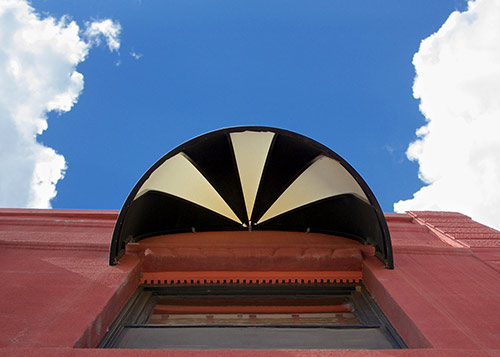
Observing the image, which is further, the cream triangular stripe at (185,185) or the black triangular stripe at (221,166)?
the black triangular stripe at (221,166)

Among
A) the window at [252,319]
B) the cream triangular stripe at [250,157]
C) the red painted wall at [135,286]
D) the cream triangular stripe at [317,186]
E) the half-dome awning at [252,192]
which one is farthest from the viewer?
the cream triangular stripe at [250,157]

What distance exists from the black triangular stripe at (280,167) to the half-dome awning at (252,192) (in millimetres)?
12

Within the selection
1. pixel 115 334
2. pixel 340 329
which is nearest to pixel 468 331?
pixel 340 329

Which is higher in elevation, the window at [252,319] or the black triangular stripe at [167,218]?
the black triangular stripe at [167,218]

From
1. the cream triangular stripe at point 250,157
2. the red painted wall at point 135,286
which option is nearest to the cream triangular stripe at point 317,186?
the cream triangular stripe at point 250,157

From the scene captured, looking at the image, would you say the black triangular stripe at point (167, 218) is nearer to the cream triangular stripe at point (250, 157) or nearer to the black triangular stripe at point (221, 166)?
the black triangular stripe at point (221, 166)

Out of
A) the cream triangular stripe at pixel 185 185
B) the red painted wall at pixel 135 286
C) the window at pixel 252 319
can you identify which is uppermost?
the cream triangular stripe at pixel 185 185

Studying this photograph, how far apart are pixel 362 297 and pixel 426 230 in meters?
2.61

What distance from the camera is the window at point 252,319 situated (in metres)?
3.66

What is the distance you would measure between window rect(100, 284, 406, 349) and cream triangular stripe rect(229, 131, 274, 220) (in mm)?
1315

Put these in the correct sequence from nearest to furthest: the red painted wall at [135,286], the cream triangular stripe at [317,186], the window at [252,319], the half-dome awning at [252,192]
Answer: the red painted wall at [135,286] < the window at [252,319] < the half-dome awning at [252,192] < the cream triangular stripe at [317,186]

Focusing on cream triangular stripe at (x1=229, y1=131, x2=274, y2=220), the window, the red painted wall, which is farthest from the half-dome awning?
the window

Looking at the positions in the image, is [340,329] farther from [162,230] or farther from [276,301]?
[162,230]

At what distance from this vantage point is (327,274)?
4969mm
